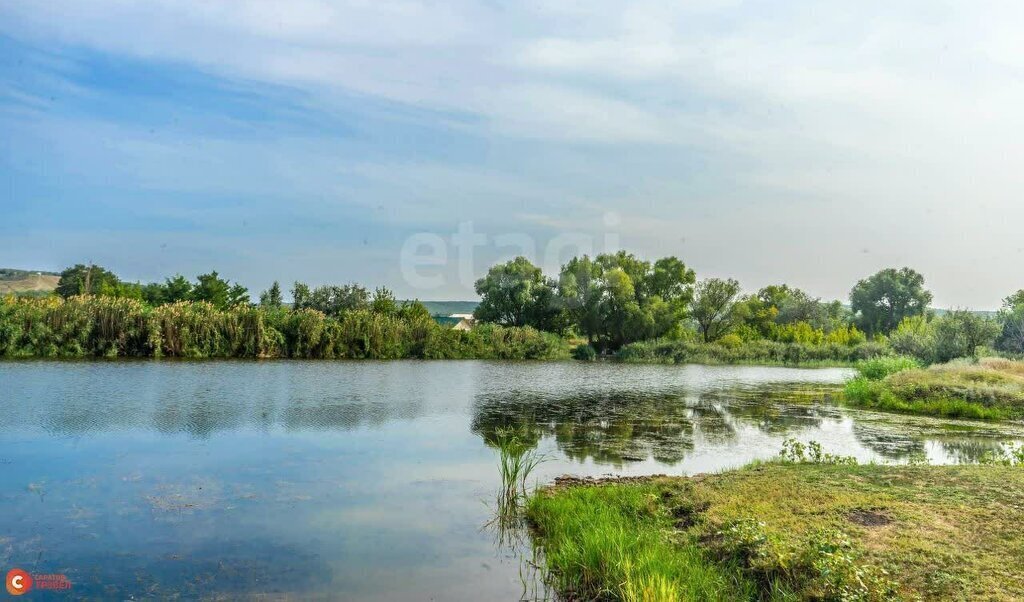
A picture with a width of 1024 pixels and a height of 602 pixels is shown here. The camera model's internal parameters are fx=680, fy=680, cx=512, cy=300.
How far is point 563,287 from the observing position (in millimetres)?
55156

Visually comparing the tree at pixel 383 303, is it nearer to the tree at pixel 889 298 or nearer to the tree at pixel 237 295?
the tree at pixel 237 295

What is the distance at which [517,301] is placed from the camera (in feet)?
180

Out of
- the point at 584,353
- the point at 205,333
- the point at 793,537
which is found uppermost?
the point at 205,333

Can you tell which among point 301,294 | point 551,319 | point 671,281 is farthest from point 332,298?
point 671,281

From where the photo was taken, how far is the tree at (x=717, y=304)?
60.6 metres

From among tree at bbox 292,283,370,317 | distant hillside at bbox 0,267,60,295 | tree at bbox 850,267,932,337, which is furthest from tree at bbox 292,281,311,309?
tree at bbox 850,267,932,337

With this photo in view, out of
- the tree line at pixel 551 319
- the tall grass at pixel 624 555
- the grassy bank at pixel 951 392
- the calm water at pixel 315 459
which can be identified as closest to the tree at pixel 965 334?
the tree line at pixel 551 319

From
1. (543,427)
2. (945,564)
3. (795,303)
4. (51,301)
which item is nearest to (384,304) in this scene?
(51,301)

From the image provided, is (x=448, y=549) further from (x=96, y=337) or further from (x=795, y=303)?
(x=795, y=303)

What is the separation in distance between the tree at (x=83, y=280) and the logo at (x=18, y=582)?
53220 mm

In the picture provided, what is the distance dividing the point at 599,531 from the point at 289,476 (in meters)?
5.74

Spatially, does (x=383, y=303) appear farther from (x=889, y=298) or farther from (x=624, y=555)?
(x=889, y=298)

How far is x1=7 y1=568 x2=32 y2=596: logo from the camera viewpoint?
6129 mm

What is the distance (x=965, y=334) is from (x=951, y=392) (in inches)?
454
